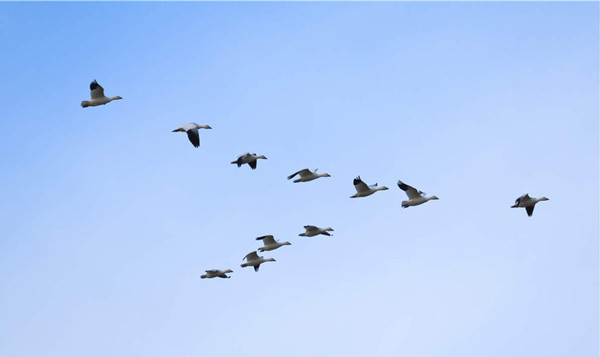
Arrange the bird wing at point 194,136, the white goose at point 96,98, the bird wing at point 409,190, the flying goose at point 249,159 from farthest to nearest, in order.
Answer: the flying goose at point 249,159 → the white goose at point 96,98 → the bird wing at point 409,190 → the bird wing at point 194,136

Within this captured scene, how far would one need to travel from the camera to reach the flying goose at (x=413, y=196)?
161 feet

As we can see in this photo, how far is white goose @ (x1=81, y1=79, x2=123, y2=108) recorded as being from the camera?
49.0 m

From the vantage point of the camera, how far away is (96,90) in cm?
4903

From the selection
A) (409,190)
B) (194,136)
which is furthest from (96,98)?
(409,190)

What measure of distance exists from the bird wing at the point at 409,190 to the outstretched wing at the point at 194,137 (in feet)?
24.2

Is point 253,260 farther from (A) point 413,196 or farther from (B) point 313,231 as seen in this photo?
(A) point 413,196

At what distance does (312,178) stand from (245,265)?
4.23 metres

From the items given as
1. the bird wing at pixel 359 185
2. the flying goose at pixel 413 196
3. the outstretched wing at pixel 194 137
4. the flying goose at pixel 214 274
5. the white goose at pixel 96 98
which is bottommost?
the flying goose at pixel 214 274

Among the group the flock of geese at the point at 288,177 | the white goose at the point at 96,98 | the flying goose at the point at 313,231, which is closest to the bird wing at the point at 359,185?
the flock of geese at the point at 288,177

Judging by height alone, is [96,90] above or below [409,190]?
above

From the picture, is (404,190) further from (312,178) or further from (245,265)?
(245,265)

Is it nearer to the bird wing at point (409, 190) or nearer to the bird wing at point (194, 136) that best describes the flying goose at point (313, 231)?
the bird wing at point (409, 190)

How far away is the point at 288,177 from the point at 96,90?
7.35 m

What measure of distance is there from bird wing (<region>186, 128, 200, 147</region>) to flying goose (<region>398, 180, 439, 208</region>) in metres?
7.38
